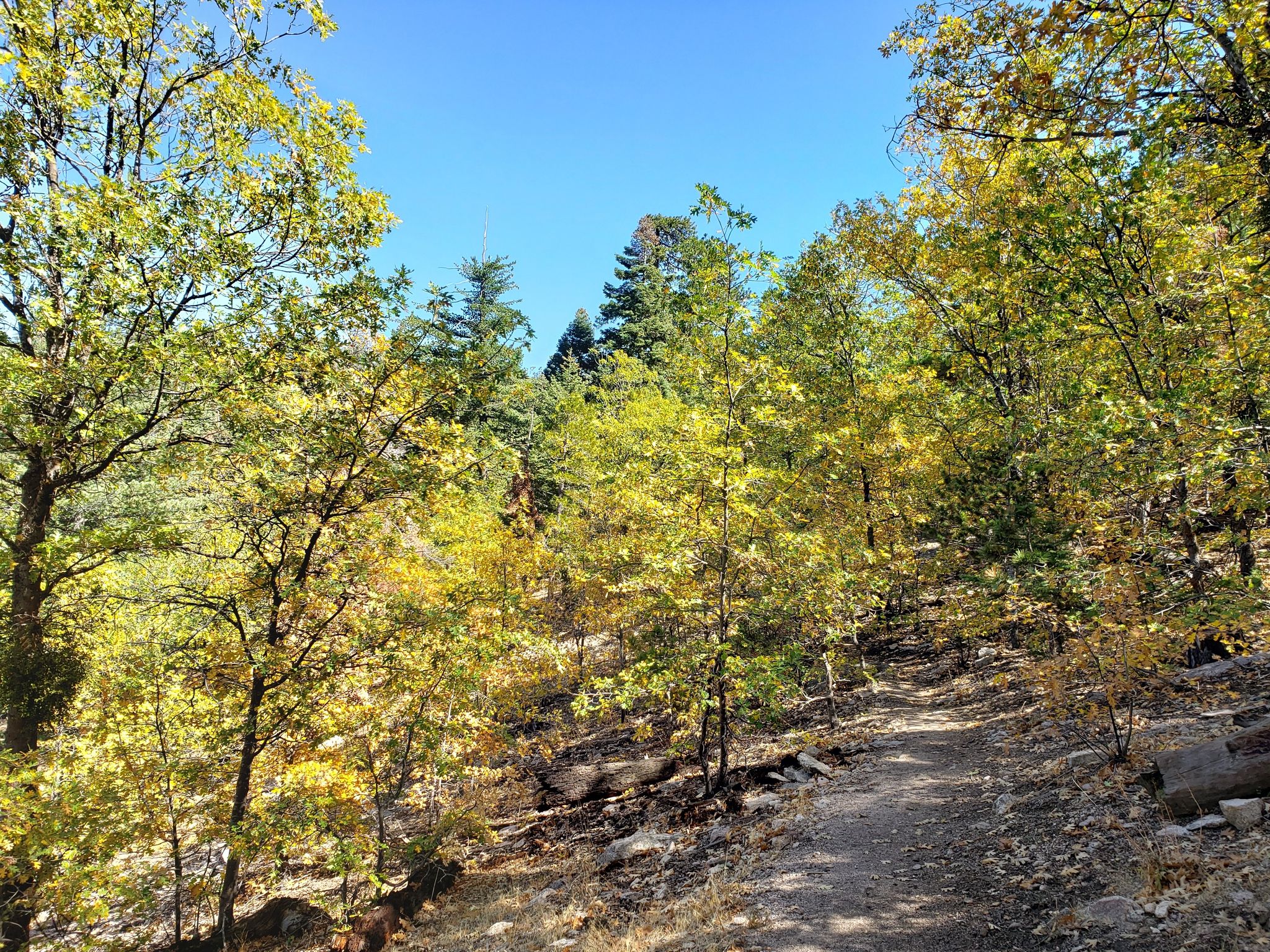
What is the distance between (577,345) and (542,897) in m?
47.3

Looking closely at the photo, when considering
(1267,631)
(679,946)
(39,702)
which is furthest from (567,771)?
(1267,631)

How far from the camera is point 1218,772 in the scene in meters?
4.77

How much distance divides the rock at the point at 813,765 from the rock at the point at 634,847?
2.53 m

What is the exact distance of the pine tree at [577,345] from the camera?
4972 cm

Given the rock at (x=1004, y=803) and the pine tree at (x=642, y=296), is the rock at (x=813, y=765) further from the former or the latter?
the pine tree at (x=642, y=296)

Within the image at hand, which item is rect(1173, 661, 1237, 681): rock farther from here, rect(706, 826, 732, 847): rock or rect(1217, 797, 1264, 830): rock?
rect(706, 826, 732, 847): rock

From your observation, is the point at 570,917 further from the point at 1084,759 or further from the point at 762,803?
the point at 1084,759

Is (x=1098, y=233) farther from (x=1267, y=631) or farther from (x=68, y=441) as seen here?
(x=68, y=441)

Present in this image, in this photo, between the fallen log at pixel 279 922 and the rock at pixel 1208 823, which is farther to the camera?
the fallen log at pixel 279 922

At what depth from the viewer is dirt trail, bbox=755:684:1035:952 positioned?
193 inches

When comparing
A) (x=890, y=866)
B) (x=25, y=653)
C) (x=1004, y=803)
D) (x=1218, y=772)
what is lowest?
(x=890, y=866)

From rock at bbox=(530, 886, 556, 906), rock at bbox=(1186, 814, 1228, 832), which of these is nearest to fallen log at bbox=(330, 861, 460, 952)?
rock at bbox=(530, 886, 556, 906)

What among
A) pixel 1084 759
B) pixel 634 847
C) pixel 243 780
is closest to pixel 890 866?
pixel 1084 759

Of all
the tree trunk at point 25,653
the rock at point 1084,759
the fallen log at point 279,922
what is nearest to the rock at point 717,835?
the rock at point 1084,759
